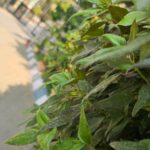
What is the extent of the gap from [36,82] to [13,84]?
1.47 ft

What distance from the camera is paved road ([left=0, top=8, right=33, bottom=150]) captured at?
18.8 ft

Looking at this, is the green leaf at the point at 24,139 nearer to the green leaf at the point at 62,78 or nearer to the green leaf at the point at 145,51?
the green leaf at the point at 62,78

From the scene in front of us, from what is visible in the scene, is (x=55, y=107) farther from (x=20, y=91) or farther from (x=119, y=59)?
(x=20, y=91)

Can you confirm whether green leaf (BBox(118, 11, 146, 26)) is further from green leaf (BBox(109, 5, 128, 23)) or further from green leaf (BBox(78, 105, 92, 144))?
green leaf (BBox(78, 105, 92, 144))

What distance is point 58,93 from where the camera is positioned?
4.78 ft

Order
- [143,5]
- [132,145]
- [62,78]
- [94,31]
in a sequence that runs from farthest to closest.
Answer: [62,78]
[94,31]
[143,5]
[132,145]

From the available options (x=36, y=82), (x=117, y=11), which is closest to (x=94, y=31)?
(x=117, y=11)

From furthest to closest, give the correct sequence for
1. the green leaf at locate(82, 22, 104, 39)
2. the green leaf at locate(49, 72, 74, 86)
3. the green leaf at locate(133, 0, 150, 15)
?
the green leaf at locate(49, 72, 74, 86)
the green leaf at locate(82, 22, 104, 39)
the green leaf at locate(133, 0, 150, 15)

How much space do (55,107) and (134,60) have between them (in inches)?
16.9

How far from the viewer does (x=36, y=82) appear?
26.1 ft

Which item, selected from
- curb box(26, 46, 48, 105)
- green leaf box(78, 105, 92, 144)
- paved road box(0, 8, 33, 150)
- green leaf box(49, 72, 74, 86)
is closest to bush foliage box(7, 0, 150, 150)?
green leaf box(78, 105, 92, 144)

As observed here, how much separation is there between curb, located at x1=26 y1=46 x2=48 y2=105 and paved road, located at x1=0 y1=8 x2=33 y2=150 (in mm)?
95

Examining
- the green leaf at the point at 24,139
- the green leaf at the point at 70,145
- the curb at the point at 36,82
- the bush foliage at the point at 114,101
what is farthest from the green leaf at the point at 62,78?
the curb at the point at 36,82

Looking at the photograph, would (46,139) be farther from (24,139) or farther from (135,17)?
(135,17)
